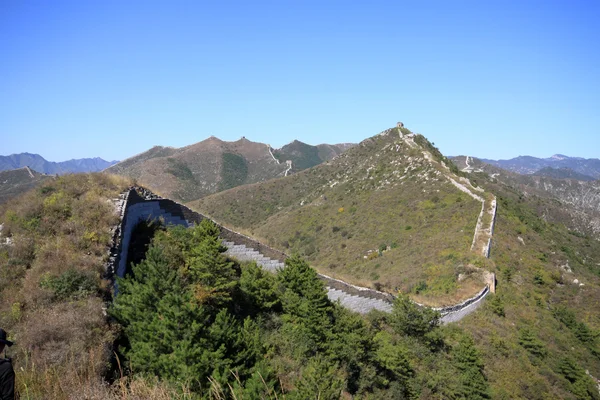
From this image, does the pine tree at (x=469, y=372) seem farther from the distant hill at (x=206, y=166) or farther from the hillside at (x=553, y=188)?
the hillside at (x=553, y=188)

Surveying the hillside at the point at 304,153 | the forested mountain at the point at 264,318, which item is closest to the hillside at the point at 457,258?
the forested mountain at the point at 264,318

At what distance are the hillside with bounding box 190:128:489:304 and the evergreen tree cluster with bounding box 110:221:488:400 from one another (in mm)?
4438

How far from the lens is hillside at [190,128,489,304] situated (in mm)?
25969

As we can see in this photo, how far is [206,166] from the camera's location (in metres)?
98.9

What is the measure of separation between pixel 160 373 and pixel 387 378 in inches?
313

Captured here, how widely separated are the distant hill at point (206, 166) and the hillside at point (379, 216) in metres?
23.0

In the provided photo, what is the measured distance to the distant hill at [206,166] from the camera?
272ft

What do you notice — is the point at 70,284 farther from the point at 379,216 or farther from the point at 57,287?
the point at 379,216

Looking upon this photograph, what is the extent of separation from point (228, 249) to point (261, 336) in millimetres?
5575

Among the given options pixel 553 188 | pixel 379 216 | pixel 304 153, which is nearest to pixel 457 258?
pixel 379 216

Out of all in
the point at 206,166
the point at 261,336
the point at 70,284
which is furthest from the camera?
the point at 206,166

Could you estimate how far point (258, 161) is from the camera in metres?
111

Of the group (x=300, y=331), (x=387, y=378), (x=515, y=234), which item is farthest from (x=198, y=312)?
(x=515, y=234)

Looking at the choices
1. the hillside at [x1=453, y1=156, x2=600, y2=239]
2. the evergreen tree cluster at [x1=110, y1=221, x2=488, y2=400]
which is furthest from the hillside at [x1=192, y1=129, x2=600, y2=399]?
the hillside at [x1=453, y1=156, x2=600, y2=239]
